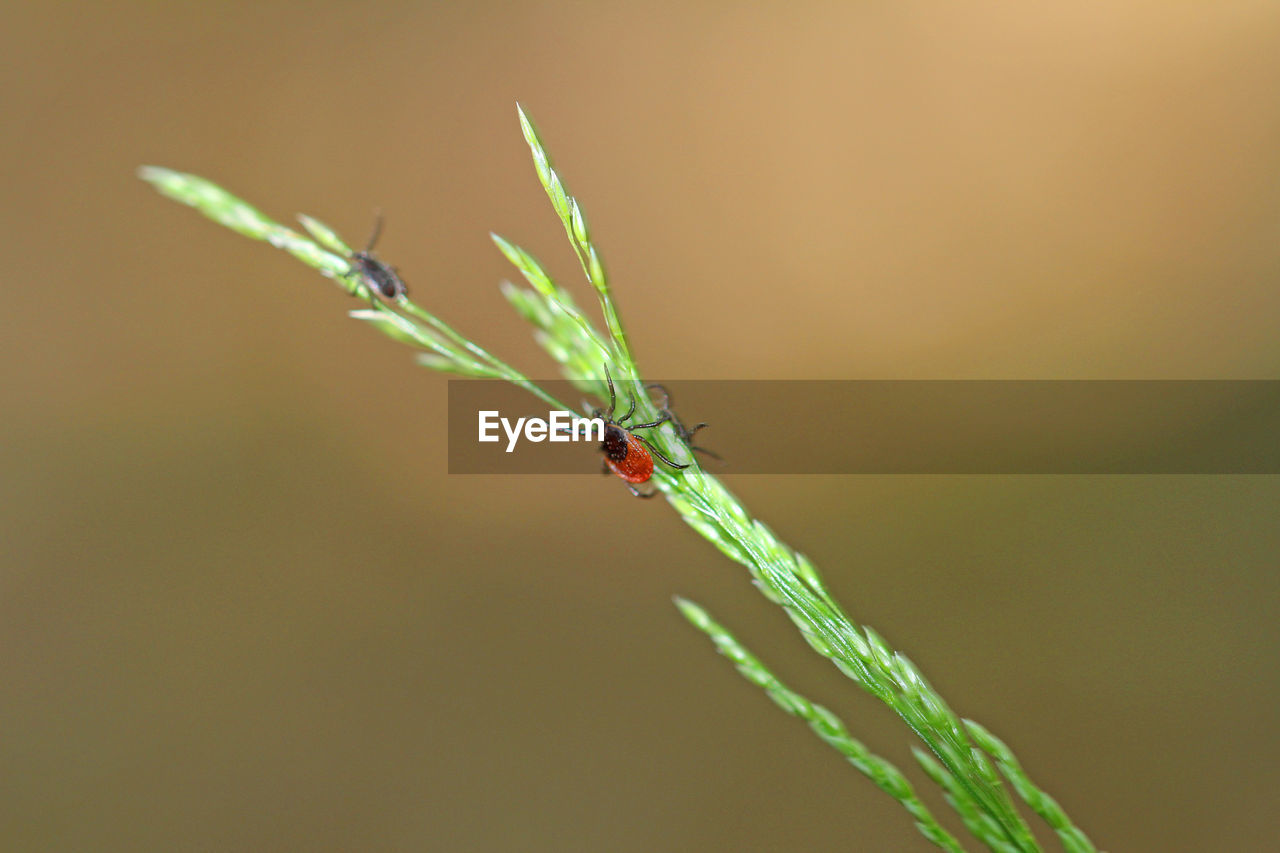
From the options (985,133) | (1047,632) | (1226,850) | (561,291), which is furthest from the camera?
(985,133)

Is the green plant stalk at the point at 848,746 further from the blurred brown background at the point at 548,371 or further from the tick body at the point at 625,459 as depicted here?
the blurred brown background at the point at 548,371

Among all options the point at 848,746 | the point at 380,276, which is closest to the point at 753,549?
the point at 848,746

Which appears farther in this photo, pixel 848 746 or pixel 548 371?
pixel 548 371

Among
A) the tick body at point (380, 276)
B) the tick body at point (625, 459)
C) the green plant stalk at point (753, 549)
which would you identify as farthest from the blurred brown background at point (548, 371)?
the green plant stalk at point (753, 549)

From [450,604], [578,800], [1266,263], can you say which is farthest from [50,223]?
[1266,263]

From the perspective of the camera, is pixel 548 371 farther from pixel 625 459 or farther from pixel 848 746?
pixel 848 746

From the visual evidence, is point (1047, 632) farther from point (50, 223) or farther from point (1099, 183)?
point (50, 223)

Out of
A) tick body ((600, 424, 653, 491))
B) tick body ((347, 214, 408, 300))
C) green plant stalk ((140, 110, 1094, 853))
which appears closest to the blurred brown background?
tick body ((600, 424, 653, 491))
